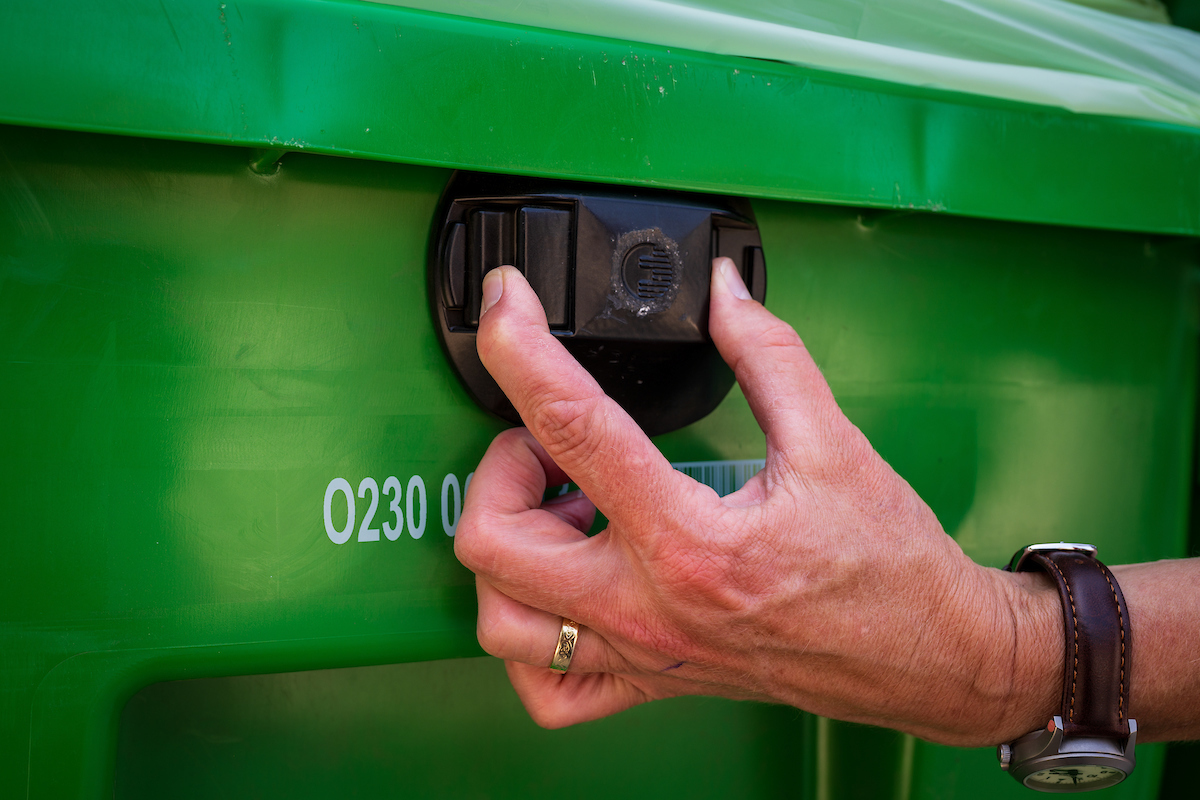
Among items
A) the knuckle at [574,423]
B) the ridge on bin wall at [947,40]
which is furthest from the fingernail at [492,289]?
the ridge on bin wall at [947,40]

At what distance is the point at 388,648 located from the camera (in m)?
0.75

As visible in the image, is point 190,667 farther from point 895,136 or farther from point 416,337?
point 895,136

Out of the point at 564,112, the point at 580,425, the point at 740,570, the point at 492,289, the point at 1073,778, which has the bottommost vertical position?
the point at 1073,778

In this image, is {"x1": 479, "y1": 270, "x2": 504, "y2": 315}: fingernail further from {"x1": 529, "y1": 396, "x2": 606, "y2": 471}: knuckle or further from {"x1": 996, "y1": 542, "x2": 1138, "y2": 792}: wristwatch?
{"x1": 996, "y1": 542, "x2": 1138, "y2": 792}: wristwatch

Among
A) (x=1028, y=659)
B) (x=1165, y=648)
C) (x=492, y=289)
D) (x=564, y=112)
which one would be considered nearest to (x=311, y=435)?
(x=492, y=289)

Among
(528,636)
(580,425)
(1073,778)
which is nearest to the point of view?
(580,425)

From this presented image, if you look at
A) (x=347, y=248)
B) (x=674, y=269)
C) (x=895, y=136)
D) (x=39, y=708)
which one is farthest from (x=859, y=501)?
(x=39, y=708)

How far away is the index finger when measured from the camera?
1.98 ft

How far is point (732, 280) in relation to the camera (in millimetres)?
771

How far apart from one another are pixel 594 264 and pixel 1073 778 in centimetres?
76

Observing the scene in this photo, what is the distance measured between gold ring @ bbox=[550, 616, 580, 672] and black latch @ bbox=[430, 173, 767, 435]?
21cm

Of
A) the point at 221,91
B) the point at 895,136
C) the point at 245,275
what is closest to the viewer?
the point at 221,91

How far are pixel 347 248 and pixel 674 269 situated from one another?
307mm

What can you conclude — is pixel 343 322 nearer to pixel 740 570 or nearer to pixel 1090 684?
pixel 740 570
